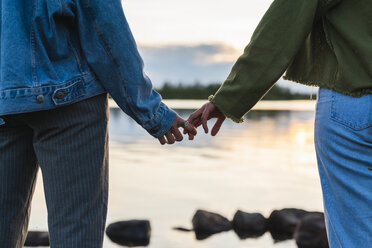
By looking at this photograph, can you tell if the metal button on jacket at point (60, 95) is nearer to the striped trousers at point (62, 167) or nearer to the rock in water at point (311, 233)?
the striped trousers at point (62, 167)

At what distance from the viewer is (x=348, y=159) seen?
1.55 meters

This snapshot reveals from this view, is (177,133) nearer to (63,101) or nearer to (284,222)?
(63,101)

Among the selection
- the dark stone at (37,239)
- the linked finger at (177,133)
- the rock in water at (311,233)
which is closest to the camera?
the linked finger at (177,133)

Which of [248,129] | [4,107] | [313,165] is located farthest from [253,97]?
[248,129]

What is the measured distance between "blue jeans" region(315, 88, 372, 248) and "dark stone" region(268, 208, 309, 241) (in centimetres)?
274

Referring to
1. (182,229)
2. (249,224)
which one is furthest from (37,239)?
(249,224)

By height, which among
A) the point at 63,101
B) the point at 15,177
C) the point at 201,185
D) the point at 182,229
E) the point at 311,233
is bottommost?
the point at 201,185

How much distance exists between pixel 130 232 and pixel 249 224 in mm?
1048

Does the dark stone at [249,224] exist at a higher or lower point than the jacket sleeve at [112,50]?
lower

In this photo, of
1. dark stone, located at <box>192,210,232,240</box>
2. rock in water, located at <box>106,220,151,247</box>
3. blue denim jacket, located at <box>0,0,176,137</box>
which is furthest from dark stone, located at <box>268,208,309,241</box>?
blue denim jacket, located at <box>0,0,176,137</box>

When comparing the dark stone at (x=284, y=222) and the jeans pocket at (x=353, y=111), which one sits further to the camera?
the dark stone at (x=284, y=222)

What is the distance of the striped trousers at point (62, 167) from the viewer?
5.04 ft

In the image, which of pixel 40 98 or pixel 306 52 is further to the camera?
pixel 306 52

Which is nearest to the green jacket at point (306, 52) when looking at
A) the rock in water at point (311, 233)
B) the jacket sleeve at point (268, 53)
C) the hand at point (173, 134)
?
the jacket sleeve at point (268, 53)
